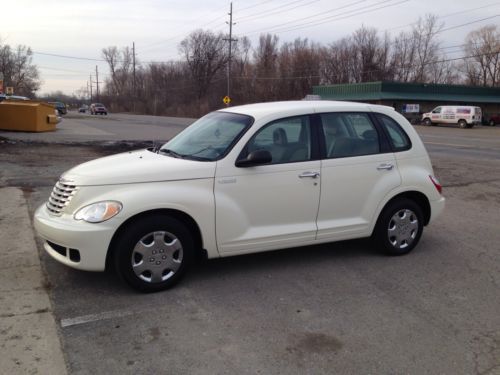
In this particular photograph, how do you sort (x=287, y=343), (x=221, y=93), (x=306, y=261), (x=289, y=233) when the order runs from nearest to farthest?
(x=287, y=343)
(x=289, y=233)
(x=306, y=261)
(x=221, y=93)

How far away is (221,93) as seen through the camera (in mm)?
93625

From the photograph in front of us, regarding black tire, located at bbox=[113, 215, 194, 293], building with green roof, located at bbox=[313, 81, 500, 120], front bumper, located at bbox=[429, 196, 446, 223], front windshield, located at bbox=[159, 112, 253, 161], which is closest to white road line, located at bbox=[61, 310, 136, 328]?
black tire, located at bbox=[113, 215, 194, 293]

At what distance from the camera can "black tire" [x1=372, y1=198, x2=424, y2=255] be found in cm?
555

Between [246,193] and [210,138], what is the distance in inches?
31.0

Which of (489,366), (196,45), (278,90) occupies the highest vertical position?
(196,45)

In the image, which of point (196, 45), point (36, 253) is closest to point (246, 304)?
point (36, 253)

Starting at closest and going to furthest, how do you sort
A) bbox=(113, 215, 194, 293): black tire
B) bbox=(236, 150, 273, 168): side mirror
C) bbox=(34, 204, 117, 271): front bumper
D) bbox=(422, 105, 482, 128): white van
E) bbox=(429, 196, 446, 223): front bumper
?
1. bbox=(34, 204, 117, 271): front bumper
2. bbox=(113, 215, 194, 293): black tire
3. bbox=(236, 150, 273, 168): side mirror
4. bbox=(429, 196, 446, 223): front bumper
5. bbox=(422, 105, 482, 128): white van

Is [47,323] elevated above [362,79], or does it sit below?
below

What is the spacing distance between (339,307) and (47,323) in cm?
239

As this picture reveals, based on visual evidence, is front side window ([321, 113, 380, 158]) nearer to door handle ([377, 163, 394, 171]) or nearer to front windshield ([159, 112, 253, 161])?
door handle ([377, 163, 394, 171])

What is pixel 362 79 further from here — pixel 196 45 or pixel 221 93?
pixel 196 45

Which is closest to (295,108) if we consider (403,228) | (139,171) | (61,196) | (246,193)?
(246,193)

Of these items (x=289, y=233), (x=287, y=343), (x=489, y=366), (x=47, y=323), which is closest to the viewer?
(x=489, y=366)

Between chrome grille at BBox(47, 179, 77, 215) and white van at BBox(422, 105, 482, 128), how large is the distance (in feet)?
152
